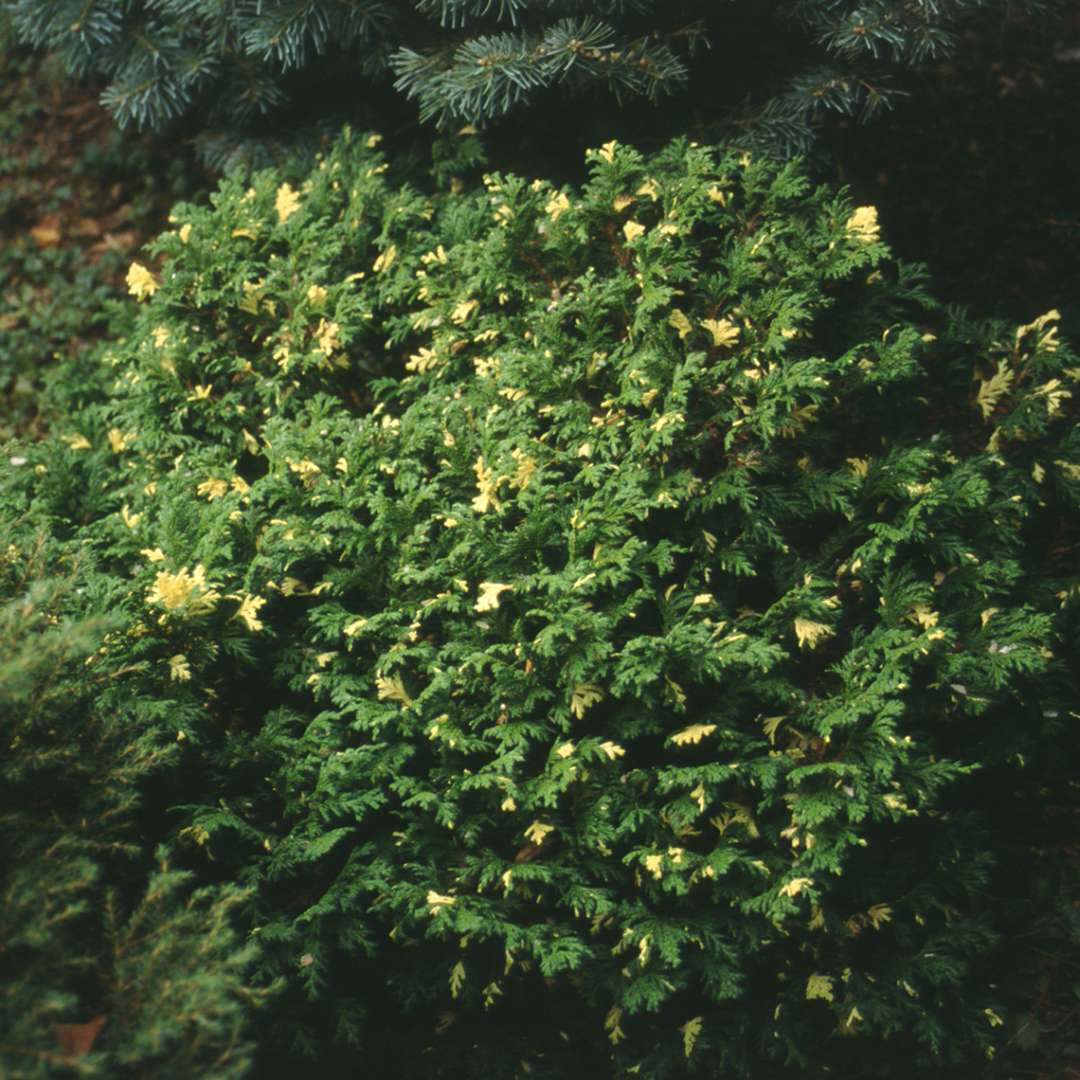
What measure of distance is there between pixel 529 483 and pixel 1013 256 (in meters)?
2.48

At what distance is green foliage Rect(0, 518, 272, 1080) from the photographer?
1856 mm

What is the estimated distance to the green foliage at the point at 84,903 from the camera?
6.09 ft

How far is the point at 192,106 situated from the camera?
4.27 metres

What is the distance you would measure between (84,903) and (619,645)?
1259mm

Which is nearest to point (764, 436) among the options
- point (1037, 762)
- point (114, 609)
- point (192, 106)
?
point (1037, 762)

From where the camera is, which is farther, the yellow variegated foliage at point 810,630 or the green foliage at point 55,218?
the green foliage at point 55,218

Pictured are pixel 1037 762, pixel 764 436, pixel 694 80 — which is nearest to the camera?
pixel 764 436

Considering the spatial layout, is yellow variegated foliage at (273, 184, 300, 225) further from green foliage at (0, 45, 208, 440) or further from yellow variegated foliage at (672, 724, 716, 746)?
yellow variegated foliage at (672, 724, 716, 746)

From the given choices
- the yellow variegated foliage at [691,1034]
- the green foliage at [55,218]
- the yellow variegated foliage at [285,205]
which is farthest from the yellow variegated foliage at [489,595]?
the green foliage at [55,218]

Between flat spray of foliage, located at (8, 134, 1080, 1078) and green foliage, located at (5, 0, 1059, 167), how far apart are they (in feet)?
1.27

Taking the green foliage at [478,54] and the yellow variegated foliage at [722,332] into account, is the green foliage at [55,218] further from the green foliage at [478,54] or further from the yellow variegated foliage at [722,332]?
the yellow variegated foliage at [722,332]

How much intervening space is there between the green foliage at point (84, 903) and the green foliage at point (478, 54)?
1.85 m

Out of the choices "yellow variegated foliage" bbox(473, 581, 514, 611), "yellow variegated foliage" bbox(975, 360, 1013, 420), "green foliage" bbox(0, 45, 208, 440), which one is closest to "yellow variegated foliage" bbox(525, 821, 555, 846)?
"yellow variegated foliage" bbox(473, 581, 514, 611)

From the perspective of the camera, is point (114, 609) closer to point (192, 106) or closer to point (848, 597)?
point (848, 597)
